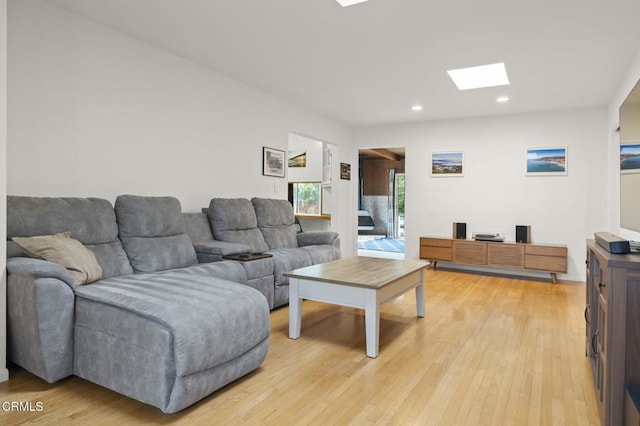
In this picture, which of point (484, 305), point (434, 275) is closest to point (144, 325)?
point (484, 305)

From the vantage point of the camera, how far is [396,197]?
11.8m

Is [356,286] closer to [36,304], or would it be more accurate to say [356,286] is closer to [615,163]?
[36,304]

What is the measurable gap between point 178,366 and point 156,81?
2.88 metres

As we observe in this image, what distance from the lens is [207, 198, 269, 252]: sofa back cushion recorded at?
405cm

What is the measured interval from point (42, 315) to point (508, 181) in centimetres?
602

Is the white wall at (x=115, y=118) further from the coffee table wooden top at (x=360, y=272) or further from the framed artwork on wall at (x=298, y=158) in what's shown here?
the framed artwork on wall at (x=298, y=158)

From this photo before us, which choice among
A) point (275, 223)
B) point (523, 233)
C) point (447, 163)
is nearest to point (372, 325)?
point (275, 223)

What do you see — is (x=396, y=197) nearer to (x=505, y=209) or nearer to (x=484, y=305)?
(x=505, y=209)

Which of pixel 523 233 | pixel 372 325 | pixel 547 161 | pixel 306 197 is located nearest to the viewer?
pixel 372 325

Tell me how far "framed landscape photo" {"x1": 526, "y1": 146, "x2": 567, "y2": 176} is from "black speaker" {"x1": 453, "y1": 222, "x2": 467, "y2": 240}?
122cm

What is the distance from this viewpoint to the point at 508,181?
20.0 ft

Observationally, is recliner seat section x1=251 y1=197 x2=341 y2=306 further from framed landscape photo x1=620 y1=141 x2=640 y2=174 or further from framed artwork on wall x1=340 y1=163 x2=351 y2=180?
framed landscape photo x1=620 y1=141 x2=640 y2=174

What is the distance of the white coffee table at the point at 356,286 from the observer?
106 inches

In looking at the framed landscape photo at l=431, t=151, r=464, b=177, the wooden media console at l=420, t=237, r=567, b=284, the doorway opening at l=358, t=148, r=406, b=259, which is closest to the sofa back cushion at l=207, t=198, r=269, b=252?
the wooden media console at l=420, t=237, r=567, b=284
